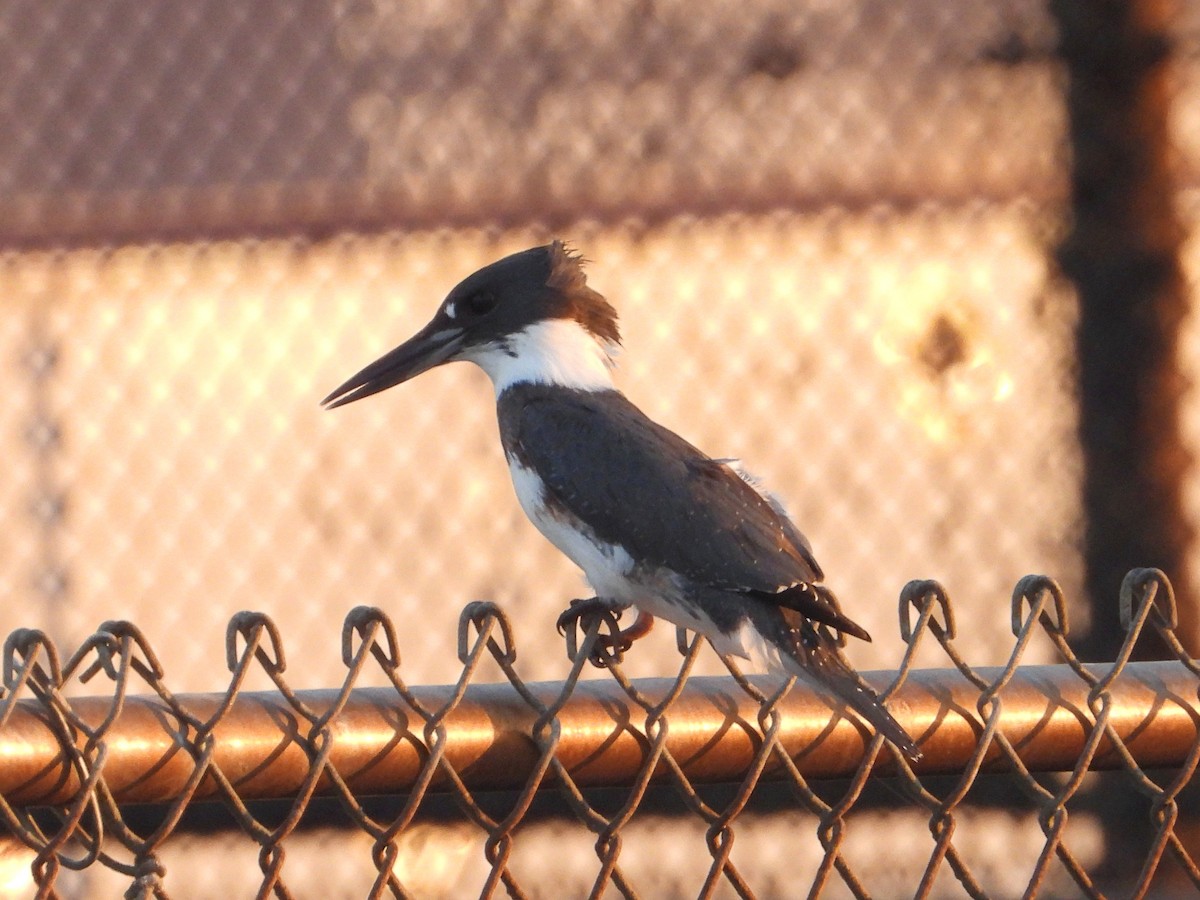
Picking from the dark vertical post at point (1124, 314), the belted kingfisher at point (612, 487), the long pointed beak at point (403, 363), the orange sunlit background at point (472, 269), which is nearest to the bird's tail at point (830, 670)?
the belted kingfisher at point (612, 487)

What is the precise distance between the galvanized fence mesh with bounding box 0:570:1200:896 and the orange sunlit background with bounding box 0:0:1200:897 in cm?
129

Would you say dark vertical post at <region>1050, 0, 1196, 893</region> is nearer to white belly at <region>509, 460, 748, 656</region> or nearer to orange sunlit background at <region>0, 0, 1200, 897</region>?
orange sunlit background at <region>0, 0, 1200, 897</region>

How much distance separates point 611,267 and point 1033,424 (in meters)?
0.67

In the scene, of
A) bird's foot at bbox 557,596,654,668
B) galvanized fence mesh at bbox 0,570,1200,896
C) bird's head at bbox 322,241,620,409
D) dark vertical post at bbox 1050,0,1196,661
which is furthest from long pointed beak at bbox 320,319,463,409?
dark vertical post at bbox 1050,0,1196,661

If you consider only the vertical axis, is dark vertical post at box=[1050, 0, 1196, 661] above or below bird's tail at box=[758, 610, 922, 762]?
→ above

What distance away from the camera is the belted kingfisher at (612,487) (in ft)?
4.26

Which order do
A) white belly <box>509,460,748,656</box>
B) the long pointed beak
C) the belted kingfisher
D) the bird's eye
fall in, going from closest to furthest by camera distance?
the belted kingfisher, white belly <box>509,460,748,656</box>, the long pointed beak, the bird's eye

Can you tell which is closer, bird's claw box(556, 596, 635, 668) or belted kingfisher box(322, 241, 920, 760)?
belted kingfisher box(322, 241, 920, 760)

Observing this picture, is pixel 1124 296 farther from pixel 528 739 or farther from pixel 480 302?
pixel 528 739

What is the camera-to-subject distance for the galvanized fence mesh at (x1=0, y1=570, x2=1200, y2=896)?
0.76 meters

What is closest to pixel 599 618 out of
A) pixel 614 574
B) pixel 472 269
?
pixel 614 574

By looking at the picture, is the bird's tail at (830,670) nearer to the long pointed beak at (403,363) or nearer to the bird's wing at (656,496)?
the bird's wing at (656,496)

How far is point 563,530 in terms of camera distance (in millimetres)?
1551

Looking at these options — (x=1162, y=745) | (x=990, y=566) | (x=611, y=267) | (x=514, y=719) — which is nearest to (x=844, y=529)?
(x=990, y=566)
